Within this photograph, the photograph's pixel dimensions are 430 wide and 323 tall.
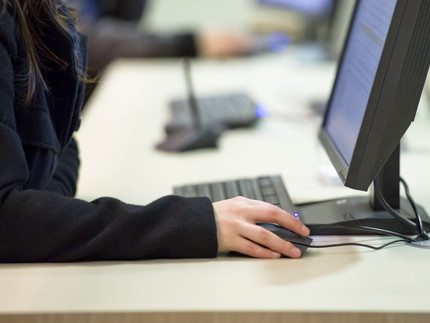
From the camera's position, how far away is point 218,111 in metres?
1.69

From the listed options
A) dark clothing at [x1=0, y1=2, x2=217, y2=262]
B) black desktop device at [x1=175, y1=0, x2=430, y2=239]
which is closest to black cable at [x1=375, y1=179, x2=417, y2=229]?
black desktop device at [x1=175, y1=0, x2=430, y2=239]

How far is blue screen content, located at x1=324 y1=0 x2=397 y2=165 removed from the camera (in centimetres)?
89

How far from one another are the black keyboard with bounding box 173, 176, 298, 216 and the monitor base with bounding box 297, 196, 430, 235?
0.12 ft

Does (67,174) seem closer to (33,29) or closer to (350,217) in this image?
(33,29)

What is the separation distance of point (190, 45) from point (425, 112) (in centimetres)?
95

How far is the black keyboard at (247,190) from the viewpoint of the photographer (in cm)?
99

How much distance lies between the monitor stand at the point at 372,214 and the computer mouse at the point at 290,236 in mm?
52

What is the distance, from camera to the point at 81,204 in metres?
0.86

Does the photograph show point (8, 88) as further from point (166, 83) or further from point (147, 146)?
point (166, 83)

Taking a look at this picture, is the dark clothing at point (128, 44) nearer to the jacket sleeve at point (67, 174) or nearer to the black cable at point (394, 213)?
the jacket sleeve at point (67, 174)

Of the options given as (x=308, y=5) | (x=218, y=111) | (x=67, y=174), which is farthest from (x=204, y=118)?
(x=308, y=5)

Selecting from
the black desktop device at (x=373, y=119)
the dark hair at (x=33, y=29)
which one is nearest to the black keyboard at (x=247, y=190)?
the black desktop device at (x=373, y=119)

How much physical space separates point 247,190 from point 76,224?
30 centimetres

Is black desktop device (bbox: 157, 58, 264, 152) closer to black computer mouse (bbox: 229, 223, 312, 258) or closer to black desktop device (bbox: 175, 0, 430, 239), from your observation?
black desktop device (bbox: 175, 0, 430, 239)
